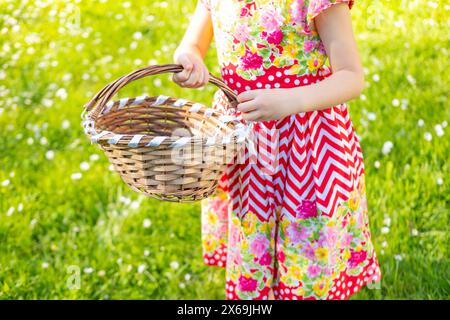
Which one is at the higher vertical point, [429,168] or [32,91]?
[32,91]

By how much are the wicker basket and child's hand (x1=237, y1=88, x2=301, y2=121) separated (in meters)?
0.05

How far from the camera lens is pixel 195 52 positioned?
75.5 inches

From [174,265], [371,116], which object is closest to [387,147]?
[371,116]

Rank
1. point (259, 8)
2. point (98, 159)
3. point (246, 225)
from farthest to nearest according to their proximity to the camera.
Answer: point (98, 159)
point (246, 225)
point (259, 8)

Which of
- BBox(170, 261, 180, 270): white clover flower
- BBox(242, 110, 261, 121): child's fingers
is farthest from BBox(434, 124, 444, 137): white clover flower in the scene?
BBox(242, 110, 261, 121): child's fingers

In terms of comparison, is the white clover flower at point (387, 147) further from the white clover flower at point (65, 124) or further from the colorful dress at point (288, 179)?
the white clover flower at point (65, 124)

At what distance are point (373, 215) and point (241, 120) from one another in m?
1.11

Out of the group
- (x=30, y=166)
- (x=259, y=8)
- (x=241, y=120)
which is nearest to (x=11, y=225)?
(x=30, y=166)

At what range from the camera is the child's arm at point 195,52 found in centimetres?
180

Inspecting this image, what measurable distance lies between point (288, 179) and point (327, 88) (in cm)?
32

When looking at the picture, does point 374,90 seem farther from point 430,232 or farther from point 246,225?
point 246,225

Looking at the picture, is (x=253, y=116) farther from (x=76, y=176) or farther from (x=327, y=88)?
(x=76, y=176)

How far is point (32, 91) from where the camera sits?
3.85 m

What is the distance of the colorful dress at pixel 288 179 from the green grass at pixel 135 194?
0.57 metres
